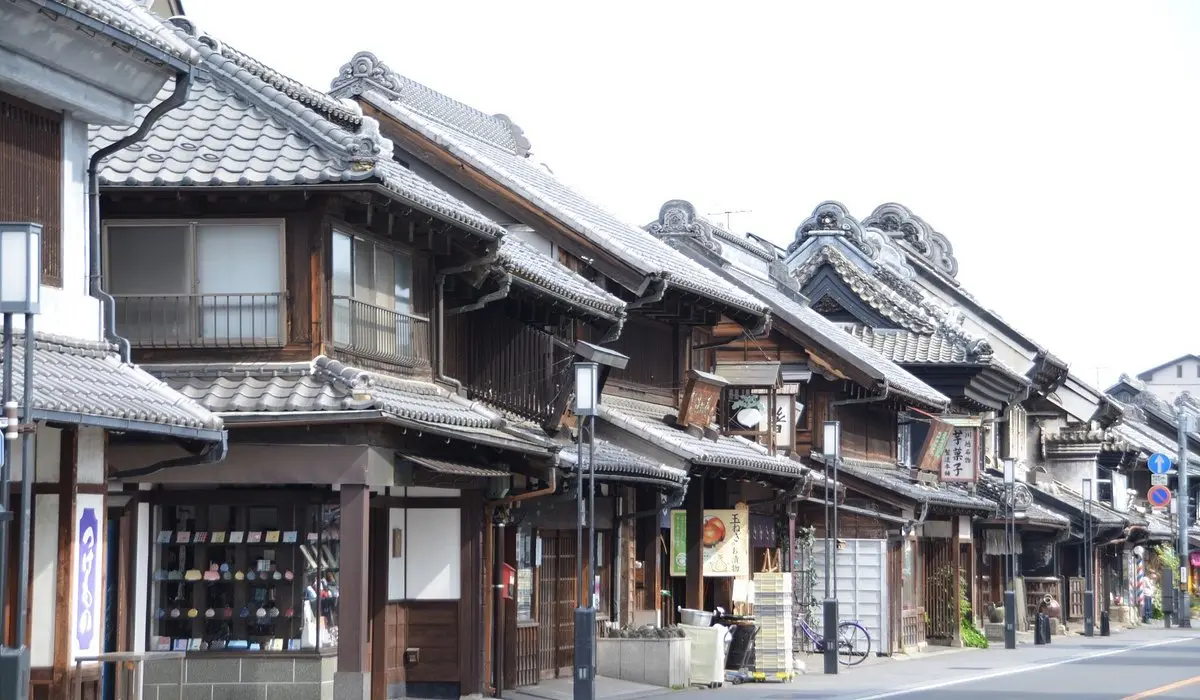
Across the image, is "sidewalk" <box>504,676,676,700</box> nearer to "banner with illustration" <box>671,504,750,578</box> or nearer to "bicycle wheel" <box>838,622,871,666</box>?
"banner with illustration" <box>671,504,750,578</box>

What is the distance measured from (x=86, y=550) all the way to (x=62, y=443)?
100 centimetres

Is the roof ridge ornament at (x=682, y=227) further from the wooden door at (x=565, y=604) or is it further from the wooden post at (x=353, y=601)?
the wooden post at (x=353, y=601)

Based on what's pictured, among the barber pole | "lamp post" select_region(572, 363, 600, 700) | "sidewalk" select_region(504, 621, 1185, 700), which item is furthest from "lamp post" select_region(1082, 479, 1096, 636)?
"lamp post" select_region(572, 363, 600, 700)

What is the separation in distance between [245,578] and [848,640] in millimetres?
19397

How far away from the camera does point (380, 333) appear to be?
71.3ft

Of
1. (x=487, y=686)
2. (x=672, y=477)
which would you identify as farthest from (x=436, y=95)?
(x=487, y=686)

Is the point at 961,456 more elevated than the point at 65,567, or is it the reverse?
the point at 961,456

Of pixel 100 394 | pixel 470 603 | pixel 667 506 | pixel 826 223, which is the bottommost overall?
pixel 470 603

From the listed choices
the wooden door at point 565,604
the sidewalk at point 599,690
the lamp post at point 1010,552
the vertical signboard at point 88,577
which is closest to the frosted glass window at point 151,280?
the vertical signboard at point 88,577

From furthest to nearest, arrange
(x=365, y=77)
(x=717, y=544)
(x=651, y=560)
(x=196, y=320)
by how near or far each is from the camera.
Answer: (x=717, y=544) → (x=651, y=560) → (x=365, y=77) → (x=196, y=320)

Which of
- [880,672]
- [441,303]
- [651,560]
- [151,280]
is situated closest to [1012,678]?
[880,672]

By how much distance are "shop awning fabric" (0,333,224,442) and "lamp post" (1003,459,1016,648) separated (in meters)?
31.3

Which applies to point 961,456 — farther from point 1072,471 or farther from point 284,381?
point 284,381

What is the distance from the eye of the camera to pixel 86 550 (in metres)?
15.5
